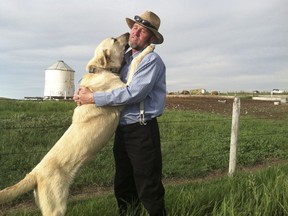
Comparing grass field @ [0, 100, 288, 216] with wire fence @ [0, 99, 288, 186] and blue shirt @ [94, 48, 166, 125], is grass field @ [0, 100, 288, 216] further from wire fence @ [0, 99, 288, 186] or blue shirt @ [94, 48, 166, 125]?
blue shirt @ [94, 48, 166, 125]

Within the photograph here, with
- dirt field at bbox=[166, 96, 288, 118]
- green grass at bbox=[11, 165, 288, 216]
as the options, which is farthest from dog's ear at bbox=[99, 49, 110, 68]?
dirt field at bbox=[166, 96, 288, 118]

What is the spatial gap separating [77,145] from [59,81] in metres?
31.4

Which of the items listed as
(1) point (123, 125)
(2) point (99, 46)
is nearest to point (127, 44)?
(2) point (99, 46)

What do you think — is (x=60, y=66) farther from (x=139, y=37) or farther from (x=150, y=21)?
(x=150, y=21)

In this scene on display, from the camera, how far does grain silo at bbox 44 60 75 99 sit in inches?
1325

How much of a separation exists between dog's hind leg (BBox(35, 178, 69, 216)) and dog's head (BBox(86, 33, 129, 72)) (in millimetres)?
1225

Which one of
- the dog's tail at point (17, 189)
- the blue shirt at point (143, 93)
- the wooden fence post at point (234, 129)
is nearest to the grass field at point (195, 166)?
the wooden fence post at point (234, 129)

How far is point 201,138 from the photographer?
984cm

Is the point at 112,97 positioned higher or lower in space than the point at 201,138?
higher

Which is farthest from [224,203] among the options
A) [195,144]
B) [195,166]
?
[195,144]

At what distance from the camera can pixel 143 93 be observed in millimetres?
3312

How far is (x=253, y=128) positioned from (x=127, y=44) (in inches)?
350

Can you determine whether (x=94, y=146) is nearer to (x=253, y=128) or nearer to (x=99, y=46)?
(x=99, y=46)

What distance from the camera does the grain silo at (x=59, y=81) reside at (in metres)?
33.7
